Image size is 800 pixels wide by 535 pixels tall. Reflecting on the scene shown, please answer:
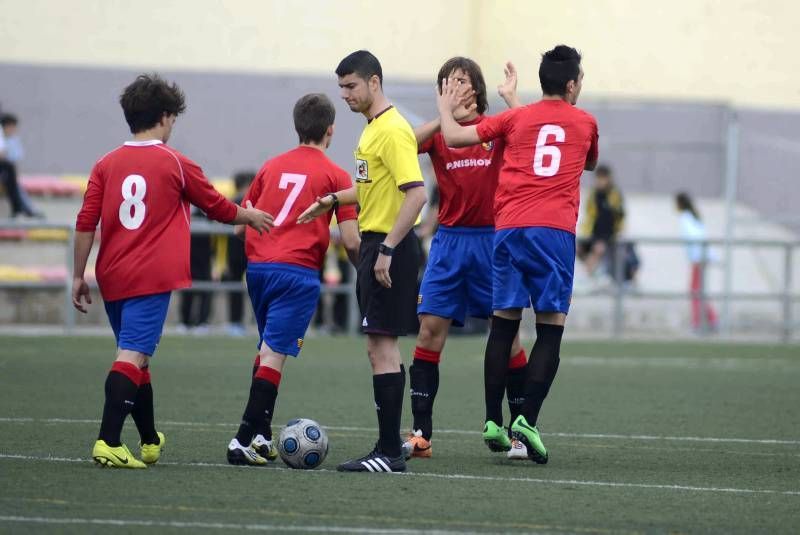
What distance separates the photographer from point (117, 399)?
6855mm

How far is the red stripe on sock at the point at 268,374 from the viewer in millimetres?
7332

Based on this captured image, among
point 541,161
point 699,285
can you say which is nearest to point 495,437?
point 541,161

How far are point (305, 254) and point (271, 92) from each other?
589 inches

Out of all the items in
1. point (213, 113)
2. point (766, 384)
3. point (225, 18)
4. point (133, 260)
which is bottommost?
point (766, 384)

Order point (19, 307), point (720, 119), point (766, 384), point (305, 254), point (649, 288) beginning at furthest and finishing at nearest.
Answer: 1. point (720, 119)
2. point (649, 288)
3. point (19, 307)
4. point (766, 384)
5. point (305, 254)

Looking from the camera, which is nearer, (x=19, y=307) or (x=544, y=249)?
(x=544, y=249)

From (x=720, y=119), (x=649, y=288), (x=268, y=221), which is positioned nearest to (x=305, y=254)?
(x=268, y=221)

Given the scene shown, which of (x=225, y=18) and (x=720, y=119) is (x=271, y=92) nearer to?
(x=225, y=18)

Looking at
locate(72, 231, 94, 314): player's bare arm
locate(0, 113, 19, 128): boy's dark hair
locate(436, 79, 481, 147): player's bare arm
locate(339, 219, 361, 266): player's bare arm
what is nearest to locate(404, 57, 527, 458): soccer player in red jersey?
locate(436, 79, 481, 147): player's bare arm

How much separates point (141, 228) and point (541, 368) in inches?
79.4

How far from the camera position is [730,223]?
810 inches

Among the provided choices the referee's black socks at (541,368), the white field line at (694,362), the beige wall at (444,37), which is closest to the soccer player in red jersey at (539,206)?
the referee's black socks at (541,368)

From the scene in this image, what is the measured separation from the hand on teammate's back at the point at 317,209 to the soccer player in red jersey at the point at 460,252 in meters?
0.92

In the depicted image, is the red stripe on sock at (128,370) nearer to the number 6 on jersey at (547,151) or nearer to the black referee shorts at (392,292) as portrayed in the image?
the black referee shorts at (392,292)
